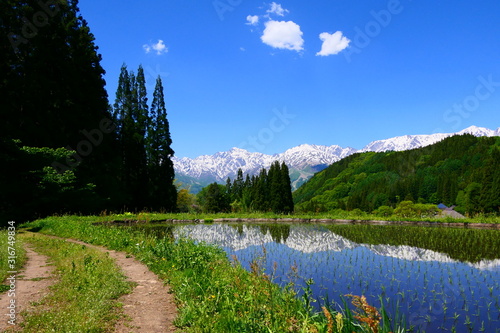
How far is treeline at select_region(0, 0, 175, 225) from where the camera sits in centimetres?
1984

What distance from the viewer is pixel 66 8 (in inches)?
1035

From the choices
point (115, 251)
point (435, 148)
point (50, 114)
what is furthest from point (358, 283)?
point (435, 148)

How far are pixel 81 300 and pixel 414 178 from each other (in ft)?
427

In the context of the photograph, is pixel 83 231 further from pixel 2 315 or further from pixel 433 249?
pixel 433 249

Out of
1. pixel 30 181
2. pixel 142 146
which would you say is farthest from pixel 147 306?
pixel 142 146

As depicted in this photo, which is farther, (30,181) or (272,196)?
(272,196)

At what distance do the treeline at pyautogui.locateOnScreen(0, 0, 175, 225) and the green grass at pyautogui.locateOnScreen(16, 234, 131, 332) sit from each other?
14.3 meters

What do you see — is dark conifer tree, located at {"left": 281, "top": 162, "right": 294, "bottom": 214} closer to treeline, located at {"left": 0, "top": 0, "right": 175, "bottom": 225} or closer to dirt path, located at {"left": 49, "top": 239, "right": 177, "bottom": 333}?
treeline, located at {"left": 0, "top": 0, "right": 175, "bottom": 225}

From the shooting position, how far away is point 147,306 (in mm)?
5453

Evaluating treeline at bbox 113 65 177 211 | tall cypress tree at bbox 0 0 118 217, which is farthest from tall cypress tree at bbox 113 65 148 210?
tall cypress tree at bbox 0 0 118 217

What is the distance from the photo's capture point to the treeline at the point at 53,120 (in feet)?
65.1

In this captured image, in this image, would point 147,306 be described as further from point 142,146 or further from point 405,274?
point 142,146

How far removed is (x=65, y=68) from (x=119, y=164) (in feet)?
32.6

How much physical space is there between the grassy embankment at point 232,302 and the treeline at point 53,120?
1402 cm
